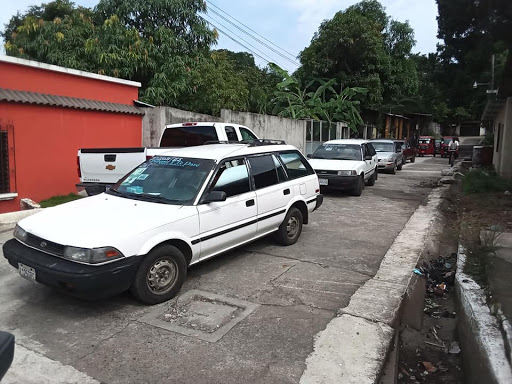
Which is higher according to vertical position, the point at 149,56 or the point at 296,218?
the point at 149,56

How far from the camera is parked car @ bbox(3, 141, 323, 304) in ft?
12.2

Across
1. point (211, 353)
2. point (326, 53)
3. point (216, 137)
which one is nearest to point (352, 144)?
point (216, 137)

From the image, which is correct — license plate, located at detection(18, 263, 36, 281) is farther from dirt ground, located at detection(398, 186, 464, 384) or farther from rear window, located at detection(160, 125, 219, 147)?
rear window, located at detection(160, 125, 219, 147)

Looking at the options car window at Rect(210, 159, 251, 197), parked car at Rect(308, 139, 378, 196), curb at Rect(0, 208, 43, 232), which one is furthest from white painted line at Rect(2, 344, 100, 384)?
parked car at Rect(308, 139, 378, 196)

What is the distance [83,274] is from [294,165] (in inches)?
152

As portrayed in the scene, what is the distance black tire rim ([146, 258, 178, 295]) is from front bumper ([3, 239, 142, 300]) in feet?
0.77

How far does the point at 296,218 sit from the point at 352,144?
6.67 meters

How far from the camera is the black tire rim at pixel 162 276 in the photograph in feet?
13.4

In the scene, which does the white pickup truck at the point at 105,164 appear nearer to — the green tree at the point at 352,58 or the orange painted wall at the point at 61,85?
the orange painted wall at the point at 61,85

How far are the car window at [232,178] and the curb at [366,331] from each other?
1911 millimetres

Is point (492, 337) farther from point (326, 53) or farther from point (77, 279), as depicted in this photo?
point (326, 53)

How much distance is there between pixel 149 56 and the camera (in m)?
14.0

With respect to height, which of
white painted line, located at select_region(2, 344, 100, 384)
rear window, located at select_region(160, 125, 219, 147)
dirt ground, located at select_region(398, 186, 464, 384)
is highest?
rear window, located at select_region(160, 125, 219, 147)

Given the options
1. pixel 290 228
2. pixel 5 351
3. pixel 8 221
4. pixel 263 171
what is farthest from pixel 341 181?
pixel 5 351
